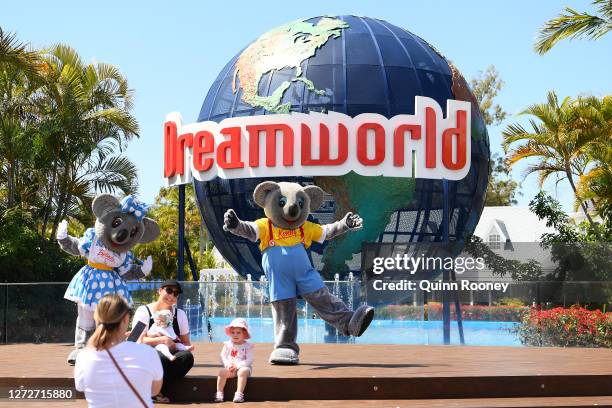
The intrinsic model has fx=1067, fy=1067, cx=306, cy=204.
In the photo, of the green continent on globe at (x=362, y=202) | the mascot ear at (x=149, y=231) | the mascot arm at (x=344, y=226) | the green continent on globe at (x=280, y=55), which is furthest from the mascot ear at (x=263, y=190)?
the green continent on globe at (x=280, y=55)

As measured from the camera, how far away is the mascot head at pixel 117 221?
1097 centimetres

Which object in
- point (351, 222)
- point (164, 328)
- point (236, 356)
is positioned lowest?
point (236, 356)

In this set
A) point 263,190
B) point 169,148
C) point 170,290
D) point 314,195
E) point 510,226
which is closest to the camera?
point 170,290

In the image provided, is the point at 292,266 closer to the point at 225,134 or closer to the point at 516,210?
the point at 225,134

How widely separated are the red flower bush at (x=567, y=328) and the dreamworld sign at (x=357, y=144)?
Result: 3.60 meters

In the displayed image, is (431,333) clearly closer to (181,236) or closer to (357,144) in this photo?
(357,144)

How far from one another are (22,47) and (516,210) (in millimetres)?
31688

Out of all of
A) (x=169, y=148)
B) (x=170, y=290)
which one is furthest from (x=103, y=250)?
(x=169, y=148)

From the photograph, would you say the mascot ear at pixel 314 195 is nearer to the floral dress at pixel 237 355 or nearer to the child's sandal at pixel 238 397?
the floral dress at pixel 237 355

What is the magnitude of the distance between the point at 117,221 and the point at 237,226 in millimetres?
1293

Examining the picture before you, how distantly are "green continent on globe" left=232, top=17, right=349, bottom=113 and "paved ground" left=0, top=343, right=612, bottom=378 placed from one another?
745cm

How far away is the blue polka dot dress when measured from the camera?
10.8 m

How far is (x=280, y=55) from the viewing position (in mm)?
21328

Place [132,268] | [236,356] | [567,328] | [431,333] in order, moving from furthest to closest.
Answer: [431,333] < [567,328] < [132,268] < [236,356]
